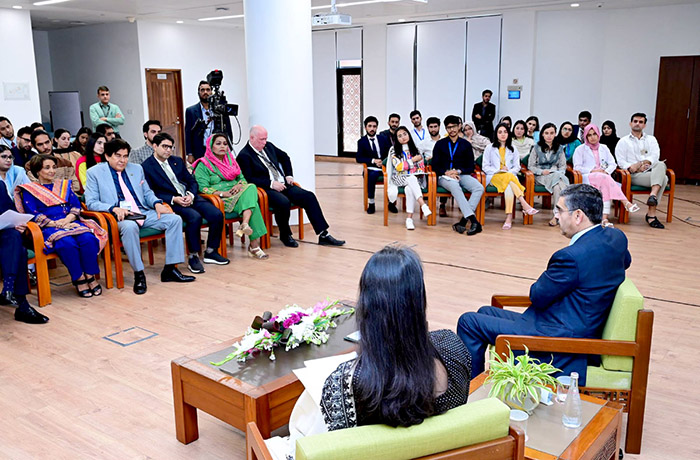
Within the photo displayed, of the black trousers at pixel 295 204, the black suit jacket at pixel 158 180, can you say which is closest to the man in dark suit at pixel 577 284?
the black suit jacket at pixel 158 180

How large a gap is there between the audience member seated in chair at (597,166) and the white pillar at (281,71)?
357 centimetres

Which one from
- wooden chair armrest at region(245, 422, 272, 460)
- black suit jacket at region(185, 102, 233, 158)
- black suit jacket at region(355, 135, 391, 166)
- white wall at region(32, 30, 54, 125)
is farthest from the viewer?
white wall at region(32, 30, 54, 125)

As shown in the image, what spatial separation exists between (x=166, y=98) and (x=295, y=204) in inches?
331

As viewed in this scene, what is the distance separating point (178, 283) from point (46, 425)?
8.33 ft

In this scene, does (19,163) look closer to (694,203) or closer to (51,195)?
(51,195)

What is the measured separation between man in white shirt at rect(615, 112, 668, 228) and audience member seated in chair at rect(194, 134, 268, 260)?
4.75 metres

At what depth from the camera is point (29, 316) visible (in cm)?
471

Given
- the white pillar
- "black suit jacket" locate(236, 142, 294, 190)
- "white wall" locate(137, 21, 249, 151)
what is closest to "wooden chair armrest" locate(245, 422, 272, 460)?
"black suit jacket" locate(236, 142, 294, 190)

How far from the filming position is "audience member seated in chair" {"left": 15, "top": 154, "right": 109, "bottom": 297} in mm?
5078

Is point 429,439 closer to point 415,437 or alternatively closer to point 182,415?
point 415,437

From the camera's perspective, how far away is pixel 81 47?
48.1 ft

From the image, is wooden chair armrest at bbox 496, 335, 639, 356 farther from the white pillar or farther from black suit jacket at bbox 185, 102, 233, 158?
black suit jacket at bbox 185, 102, 233, 158

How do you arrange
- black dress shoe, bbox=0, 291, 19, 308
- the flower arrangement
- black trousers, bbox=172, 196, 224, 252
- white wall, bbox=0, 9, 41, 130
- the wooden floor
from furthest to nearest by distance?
white wall, bbox=0, 9, 41, 130 < black trousers, bbox=172, 196, 224, 252 < black dress shoe, bbox=0, 291, 19, 308 < the wooden floor < the flower arrangement

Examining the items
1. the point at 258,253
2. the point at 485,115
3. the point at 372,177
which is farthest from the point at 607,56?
the point at 258,253
